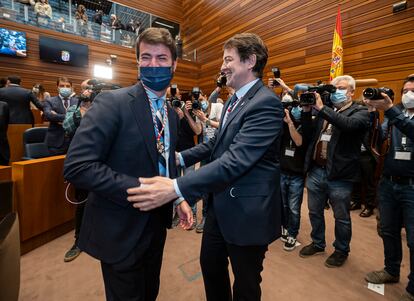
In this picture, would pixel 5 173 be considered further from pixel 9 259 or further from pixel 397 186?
pixel 397 186

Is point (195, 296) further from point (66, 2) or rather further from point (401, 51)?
point (66, 2)

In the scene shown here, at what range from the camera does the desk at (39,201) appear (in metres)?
2.23

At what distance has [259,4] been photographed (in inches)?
254

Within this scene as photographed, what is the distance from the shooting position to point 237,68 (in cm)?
132

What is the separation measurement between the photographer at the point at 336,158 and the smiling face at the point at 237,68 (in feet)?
3.02

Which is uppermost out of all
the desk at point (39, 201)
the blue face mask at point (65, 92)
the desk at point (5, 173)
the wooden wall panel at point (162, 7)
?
the wooden wall panel at point (162, 7)

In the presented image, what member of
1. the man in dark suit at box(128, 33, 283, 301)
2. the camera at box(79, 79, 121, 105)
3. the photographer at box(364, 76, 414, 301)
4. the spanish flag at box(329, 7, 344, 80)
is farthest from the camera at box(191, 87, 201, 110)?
the spanish flag at box(329, 7, 344, 80)

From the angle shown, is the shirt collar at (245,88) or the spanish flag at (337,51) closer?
the shirt collar at (245,88)

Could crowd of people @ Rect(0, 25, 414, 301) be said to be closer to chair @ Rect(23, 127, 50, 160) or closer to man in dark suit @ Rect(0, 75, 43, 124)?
chair @ Rect(23, 127, 50, 160)

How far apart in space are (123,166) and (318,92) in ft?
5.85

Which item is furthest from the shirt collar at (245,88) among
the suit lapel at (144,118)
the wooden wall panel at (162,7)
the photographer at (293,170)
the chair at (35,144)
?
the wooden wall panel at (162,7)

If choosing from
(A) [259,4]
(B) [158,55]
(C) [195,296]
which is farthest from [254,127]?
(A) [259,4]

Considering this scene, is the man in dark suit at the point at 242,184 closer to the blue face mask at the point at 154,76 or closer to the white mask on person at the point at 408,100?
the blue face mask at the point at 154,76

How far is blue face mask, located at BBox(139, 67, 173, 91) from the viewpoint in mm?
1099
